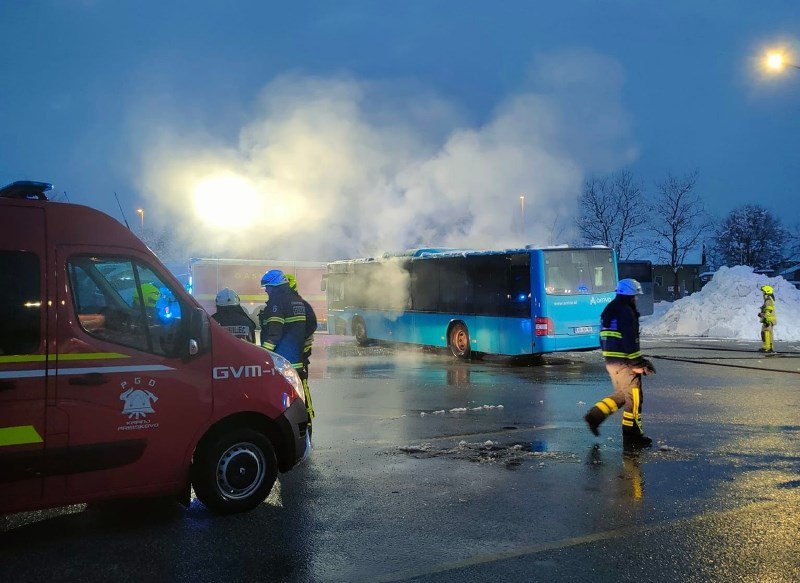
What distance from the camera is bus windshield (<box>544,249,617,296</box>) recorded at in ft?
51.6

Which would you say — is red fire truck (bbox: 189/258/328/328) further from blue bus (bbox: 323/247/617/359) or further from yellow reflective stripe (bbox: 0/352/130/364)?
yellow reflective stripe (bbox: 0/352/130/364)

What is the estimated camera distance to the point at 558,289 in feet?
51.6

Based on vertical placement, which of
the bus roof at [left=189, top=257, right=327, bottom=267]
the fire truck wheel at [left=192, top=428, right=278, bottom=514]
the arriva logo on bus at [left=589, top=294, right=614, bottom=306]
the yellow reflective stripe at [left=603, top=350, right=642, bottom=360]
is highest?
the bus roof at [left=189, top=257, right=327, bottom=267]

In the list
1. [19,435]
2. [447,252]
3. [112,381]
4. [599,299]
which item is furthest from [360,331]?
[19,435]

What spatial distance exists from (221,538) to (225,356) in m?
1.32

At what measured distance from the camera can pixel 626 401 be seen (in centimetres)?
765

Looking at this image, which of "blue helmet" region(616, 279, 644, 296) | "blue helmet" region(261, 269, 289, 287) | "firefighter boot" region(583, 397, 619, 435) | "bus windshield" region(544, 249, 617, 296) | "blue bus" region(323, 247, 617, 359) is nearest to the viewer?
"firefighter boot" region(583, 397, 619, 435)

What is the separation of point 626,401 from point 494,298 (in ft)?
29.8

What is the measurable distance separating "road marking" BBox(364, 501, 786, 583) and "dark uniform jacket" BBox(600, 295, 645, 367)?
2.41 metres

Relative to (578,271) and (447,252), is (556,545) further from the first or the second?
(447,252)

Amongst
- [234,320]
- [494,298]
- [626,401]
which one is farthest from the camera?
[494,298]

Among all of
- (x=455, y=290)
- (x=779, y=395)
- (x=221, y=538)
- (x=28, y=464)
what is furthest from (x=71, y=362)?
(x=455, y=290)

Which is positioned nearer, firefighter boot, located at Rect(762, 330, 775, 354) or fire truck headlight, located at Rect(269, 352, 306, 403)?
fire truck headlight, located at Rect(269, 352, 306, 403)

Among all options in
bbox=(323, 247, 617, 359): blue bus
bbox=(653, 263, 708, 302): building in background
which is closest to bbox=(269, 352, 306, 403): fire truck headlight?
bbox=(323, 247, 617, 359): blue bus
